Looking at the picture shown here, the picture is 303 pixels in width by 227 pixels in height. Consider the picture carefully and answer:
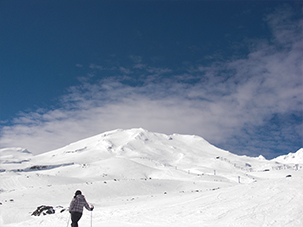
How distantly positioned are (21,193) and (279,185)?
3452cm

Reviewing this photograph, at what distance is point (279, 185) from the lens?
22234 mm

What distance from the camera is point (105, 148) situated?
17725cm

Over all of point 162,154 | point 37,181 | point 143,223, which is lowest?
point 143,223

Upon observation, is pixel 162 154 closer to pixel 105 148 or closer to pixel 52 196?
pixel 105 148

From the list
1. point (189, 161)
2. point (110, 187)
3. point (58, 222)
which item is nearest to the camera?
point (58, 222)

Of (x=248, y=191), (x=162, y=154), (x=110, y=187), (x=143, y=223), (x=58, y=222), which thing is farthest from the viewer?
(x=162, y=154)

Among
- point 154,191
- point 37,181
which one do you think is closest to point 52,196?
point 154,191

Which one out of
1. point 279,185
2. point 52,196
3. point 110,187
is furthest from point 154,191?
point 279,185

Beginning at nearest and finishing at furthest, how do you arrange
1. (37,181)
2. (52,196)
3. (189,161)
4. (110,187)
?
(52,196), (110,187), (37,181), (189,161)

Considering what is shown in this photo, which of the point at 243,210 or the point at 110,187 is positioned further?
the point at 110,187

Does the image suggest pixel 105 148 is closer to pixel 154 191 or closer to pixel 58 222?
pixel 154 191

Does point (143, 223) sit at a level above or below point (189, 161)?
below

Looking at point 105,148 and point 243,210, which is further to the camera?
point 105,148

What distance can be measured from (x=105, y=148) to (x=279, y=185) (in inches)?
6411
